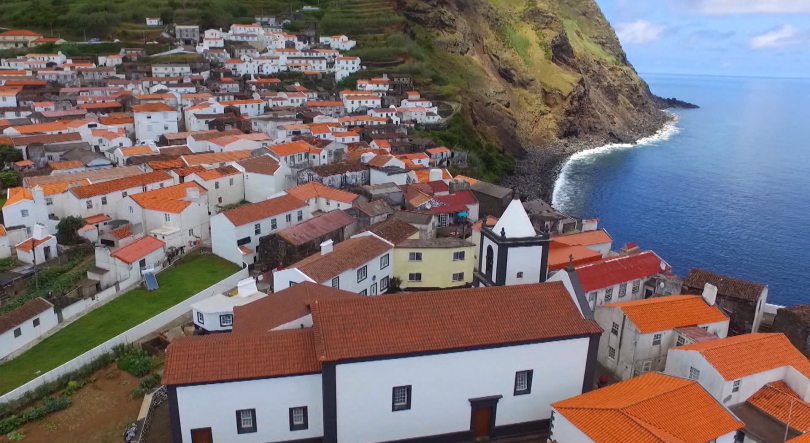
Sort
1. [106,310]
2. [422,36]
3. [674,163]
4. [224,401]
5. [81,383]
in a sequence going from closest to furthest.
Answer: [224,401] < [81,383] < [106,310] < [674,163] < [422,36]

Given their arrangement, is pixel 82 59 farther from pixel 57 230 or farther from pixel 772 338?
pixel 772 338

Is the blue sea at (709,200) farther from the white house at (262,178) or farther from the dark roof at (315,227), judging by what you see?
the white house at (262,178)

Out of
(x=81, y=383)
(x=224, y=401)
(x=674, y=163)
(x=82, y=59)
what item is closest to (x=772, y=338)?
(x=224, y=401)

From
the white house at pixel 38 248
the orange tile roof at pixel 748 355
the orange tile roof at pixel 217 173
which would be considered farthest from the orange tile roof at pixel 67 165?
the orange tile roof at pixel 748 355

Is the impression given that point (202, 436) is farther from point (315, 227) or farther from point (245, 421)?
point (315, 227)

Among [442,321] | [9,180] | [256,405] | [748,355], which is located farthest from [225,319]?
[9,180]

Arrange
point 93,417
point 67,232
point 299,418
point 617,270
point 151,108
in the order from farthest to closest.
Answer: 1. point 151,108
2. point 67,232
3. point 617,270
4. point 93,417
5. point 299,418

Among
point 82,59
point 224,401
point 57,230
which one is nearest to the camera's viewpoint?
point 224,401

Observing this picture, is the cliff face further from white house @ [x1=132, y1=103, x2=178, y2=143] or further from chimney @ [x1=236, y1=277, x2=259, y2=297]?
chimney @ [x1=236, y1=277, x2=259, y2=297]
